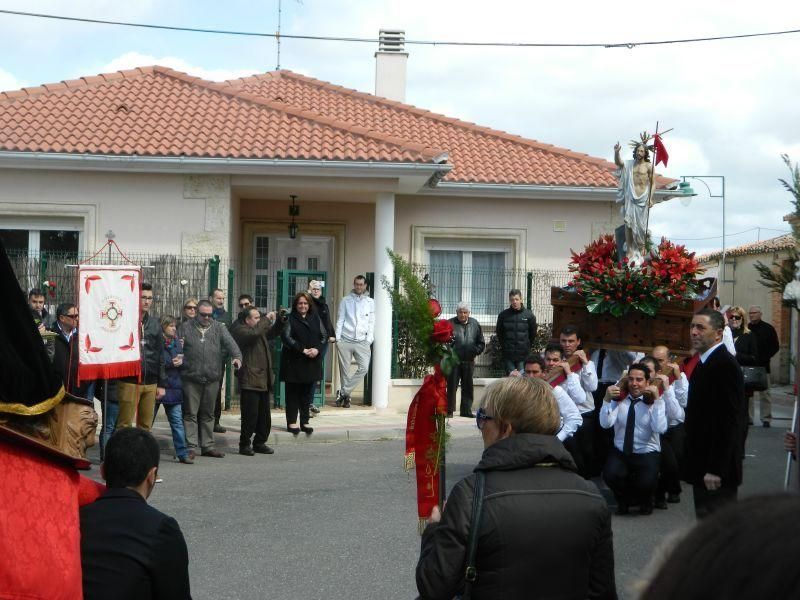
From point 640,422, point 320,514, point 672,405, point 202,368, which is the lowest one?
point 320,514

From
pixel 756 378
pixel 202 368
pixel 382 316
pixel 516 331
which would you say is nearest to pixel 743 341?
pixel 756 378

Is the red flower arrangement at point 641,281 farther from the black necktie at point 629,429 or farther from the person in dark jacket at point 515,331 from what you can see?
the person in dark jacket at point 515,331

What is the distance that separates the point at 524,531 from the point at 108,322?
8.62 metres

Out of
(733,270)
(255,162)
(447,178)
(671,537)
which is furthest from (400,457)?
→ (733,270)

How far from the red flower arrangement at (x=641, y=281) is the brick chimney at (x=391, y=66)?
46.7 ft

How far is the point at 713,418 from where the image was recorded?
6219 millimetres

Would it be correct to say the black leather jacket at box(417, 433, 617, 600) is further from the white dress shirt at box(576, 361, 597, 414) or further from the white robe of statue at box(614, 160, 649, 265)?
the white robe of statue at box(614, 160, 649, 265)

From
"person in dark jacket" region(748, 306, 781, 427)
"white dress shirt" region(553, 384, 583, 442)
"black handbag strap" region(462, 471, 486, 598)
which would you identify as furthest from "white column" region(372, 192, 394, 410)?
Answer: "black handbag strap" region(462, 471, 486, 598)

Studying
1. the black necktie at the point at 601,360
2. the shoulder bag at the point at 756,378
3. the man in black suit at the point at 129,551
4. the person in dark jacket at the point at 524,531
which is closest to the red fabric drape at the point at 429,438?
the person in dark jacket at the point at 524,531

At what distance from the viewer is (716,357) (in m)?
6.30

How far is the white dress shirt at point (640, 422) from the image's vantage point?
30.7ft

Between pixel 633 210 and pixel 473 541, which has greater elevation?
pixel 633 210

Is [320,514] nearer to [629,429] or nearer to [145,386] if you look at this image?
[629,429]

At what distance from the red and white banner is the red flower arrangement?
16.2ft
